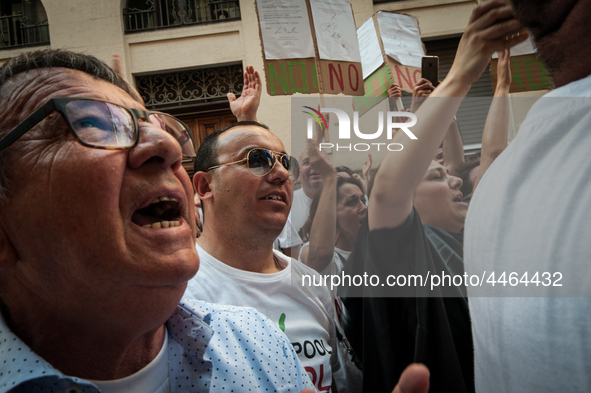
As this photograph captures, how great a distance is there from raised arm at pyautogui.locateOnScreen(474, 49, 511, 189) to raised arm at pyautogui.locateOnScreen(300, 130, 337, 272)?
1.34ft

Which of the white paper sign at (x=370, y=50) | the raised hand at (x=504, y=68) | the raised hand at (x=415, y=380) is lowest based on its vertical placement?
the raised hand at (x=415, y=380)

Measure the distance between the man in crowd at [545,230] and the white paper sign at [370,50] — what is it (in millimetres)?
1447

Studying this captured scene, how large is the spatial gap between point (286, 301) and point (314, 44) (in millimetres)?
1444

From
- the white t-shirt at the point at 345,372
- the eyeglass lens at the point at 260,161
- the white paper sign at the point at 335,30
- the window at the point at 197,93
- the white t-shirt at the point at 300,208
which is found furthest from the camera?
the window at the point at 197,93

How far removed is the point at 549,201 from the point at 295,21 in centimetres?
187

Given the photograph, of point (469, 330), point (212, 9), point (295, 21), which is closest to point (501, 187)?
point (469, 330)

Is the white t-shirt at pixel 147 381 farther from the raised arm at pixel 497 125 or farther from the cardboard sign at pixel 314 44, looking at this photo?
the cardboard sign at pixel 314 44

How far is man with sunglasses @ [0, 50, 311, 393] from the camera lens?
0.79m

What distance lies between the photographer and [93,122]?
85 centimetres

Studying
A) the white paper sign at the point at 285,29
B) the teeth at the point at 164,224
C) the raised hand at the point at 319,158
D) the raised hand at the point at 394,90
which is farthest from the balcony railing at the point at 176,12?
the teeth at the point at 164,224

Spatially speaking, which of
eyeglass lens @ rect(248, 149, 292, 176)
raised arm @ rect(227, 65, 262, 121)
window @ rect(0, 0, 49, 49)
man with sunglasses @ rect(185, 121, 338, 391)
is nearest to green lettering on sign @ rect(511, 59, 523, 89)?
man with sunglasses @ rect(185, 121, 338, 391)

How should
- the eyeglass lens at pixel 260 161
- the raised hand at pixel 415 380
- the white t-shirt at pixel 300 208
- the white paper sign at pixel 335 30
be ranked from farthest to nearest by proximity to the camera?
1. the white paper sign at pixel 335 30
2. the eyeglass lens at pixel 260 161
3. the white t-shirt at pixel 300 208
4. the raised hand at pixel 415 380

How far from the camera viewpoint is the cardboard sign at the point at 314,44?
2.20 m

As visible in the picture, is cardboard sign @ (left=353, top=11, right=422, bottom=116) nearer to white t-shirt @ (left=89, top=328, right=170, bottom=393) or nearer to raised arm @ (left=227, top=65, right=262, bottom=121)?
raised arm @ (left=227, top=65, right=262, bottom=121)
